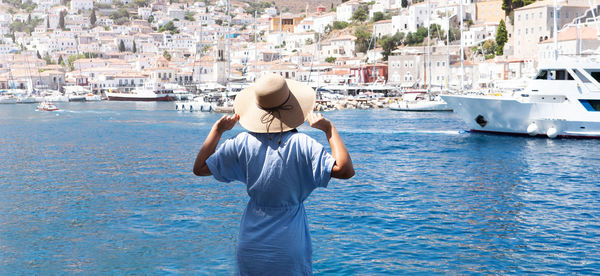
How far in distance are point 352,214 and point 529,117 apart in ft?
52.1

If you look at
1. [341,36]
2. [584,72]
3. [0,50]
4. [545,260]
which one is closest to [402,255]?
[545,260]

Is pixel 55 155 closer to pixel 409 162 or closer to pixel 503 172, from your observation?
pixel 409 162

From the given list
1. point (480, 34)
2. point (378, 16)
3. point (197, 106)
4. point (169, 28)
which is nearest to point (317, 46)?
point (378, 16)

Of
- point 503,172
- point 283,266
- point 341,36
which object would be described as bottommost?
point 503,172

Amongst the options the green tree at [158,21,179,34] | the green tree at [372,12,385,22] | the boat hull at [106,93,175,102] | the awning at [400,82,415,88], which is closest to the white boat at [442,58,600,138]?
the awning at [400,82,415,88]

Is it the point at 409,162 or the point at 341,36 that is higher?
the point at 341,36

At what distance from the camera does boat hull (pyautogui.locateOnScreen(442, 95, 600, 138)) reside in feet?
76.9

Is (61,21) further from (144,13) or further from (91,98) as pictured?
(91,98)

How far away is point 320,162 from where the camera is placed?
3.09 metres

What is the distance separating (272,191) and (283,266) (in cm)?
38

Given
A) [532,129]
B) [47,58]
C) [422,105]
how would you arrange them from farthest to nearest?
[47,58], [422,105], [532,129]

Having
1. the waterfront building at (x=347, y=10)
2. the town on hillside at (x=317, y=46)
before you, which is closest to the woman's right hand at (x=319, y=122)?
the town on hillside at (x=317, y=46)

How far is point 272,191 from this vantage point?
3199 millimetres

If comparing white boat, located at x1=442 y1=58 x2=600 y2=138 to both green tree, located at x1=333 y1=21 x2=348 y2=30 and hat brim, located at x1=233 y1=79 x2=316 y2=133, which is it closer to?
hat brim, located at x1=233 y1=79 x2=316 y2=133
